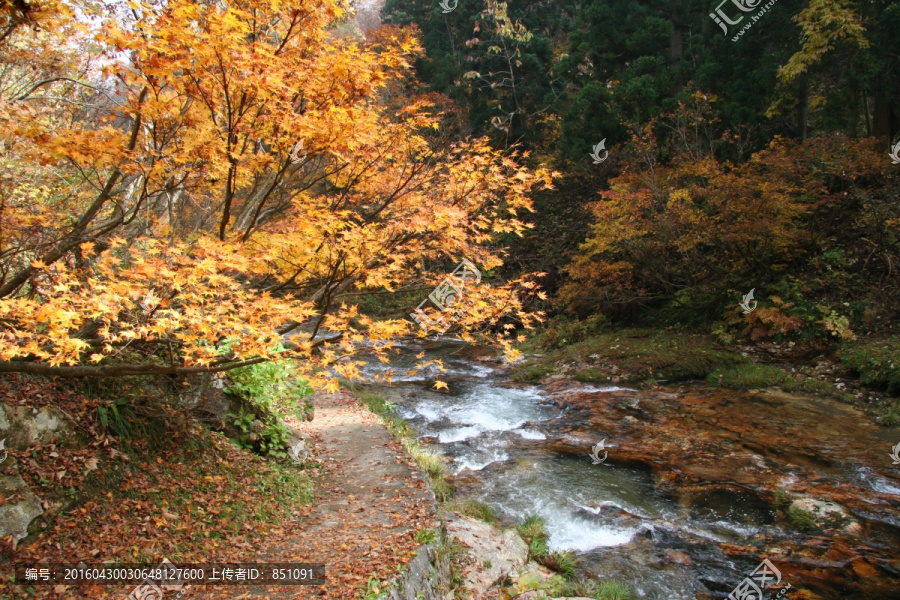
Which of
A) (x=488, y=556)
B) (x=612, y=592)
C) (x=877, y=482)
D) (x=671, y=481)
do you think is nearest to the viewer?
(x=612, y=592)

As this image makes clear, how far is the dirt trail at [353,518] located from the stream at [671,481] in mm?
1351

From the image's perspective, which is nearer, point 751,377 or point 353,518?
point 353,518

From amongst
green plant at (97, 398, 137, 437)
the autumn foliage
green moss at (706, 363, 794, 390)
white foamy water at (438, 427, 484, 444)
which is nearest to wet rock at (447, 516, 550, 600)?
white foamy water at (438, 427, 484, 444)

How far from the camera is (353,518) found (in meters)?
5.06

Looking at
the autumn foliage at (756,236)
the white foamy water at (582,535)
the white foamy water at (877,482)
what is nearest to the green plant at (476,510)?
the white foamy water at (582,535)

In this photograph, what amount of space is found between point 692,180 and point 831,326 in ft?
16.3

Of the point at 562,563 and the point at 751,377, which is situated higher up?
the point at 751,377

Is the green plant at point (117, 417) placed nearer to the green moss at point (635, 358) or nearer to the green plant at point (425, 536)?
the green plant at point (425, 536)

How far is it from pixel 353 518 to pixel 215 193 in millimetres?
3953

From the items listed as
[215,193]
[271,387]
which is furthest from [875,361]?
[215,193]

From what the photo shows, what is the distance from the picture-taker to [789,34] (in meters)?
14.1

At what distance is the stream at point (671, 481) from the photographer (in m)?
5.26

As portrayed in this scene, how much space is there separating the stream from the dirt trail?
1351mm

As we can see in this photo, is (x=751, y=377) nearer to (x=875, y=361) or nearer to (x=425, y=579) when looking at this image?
(x=875, y=361)
